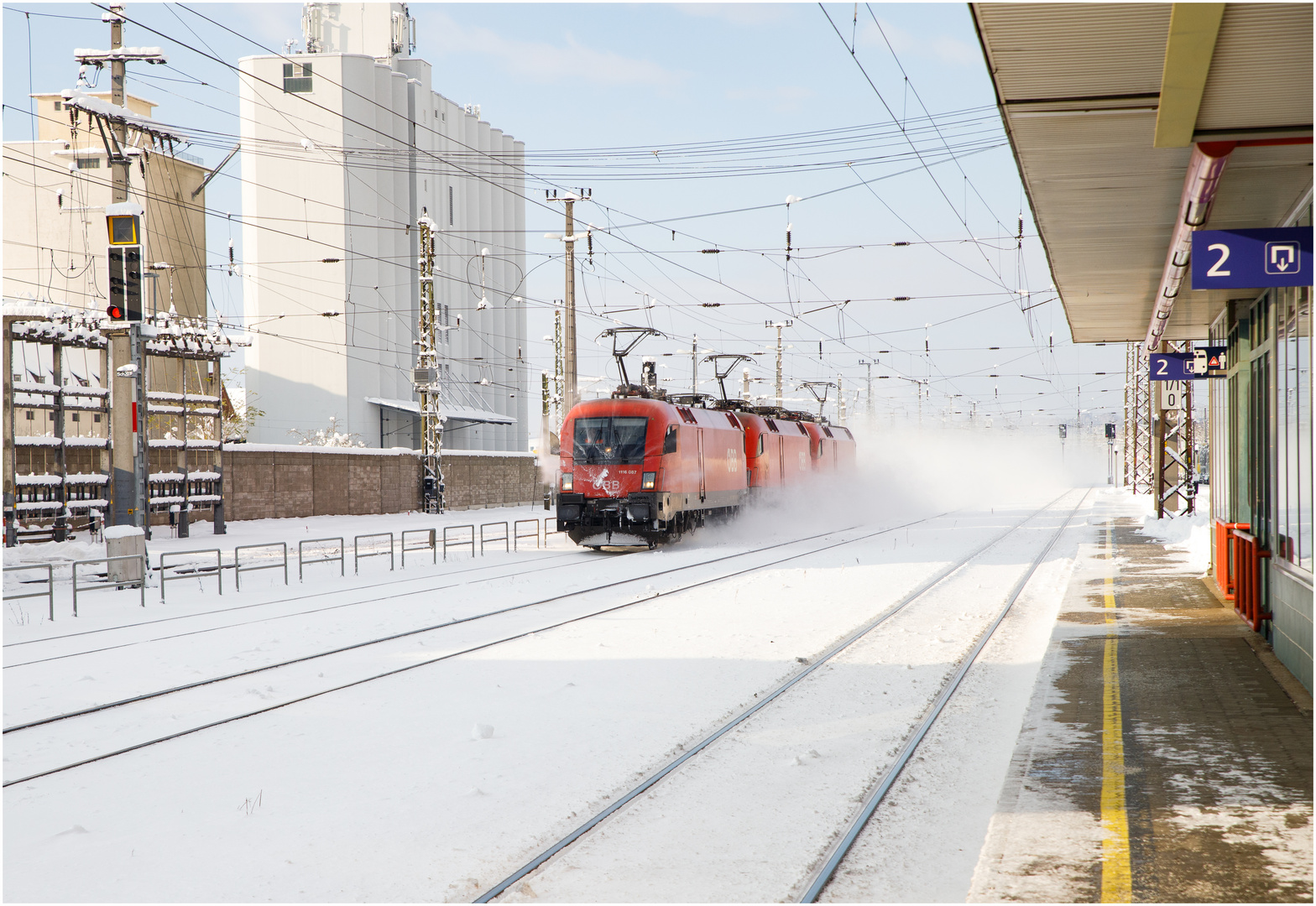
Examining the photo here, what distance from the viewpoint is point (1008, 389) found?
8094 centimetres

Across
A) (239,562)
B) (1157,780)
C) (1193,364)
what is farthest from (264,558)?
(1157,780)

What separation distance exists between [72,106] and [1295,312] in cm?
1870

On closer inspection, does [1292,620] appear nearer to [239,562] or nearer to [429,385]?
[239,562]

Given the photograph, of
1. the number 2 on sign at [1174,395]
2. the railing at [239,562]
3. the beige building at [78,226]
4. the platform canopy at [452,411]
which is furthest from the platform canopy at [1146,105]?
the beige building at [78,226]

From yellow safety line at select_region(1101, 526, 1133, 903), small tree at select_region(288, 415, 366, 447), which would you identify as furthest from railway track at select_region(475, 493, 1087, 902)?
small tree at select_region(288, 415, 366, 447)

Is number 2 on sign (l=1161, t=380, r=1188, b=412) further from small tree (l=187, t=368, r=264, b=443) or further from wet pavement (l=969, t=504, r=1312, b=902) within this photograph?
small tree (l=187, t=368, r=264, b=443)

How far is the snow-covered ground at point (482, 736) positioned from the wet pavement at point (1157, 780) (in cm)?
33

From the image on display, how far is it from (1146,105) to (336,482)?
3130 centimetres

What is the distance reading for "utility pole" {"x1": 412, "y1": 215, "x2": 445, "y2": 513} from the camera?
35.9 meters

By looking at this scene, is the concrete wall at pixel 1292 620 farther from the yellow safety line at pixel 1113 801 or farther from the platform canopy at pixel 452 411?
the platform canopy at pixel 452 411

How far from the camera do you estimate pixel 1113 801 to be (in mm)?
6172

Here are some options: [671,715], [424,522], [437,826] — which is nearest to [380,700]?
[671,715]

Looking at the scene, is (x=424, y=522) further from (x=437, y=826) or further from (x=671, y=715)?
(x=437, y=826)

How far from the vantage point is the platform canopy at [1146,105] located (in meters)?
5.86
